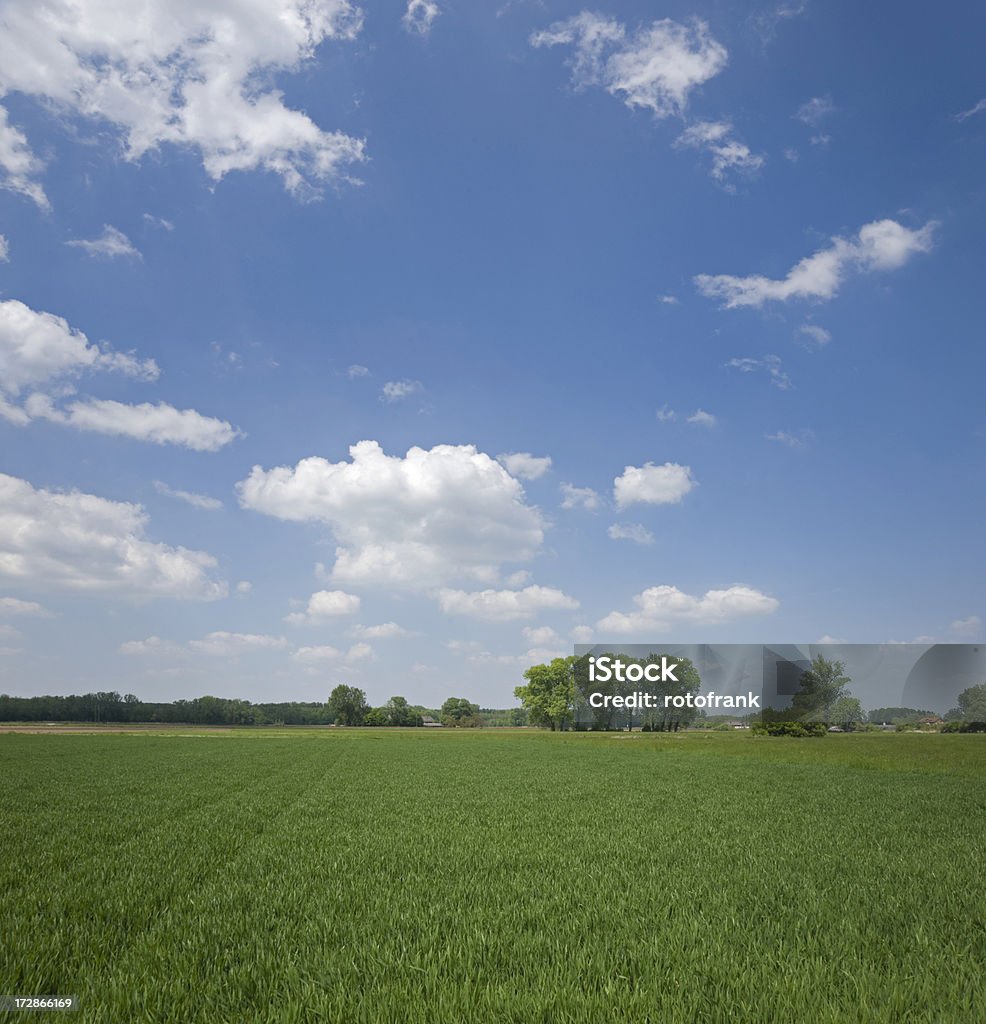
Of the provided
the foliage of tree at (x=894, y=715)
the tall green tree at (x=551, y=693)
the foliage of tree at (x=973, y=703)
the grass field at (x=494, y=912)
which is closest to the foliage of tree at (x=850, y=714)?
the foliage of tree at (x=894, y=715)

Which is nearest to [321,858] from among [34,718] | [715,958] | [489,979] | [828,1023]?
[489,979]

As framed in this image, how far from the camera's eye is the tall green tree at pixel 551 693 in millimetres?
136625

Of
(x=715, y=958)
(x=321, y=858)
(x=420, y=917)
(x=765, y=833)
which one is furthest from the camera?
(x=765, y=833)

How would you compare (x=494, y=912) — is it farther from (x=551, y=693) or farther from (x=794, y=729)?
(x=551, y=693)

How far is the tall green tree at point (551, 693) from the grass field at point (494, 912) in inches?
4665

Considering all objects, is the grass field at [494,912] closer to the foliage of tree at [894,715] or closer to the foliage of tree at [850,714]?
the foliage of tree at [850,714]

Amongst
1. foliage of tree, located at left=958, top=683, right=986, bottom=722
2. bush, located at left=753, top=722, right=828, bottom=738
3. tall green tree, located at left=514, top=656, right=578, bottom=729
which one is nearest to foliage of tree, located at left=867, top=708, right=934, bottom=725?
foliage of tree, located at left=958, top=683, right=986, bottom=722

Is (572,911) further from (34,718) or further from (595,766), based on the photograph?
(34,718)

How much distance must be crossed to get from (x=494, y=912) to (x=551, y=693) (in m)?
136

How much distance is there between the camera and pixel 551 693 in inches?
5512

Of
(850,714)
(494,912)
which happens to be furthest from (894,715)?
(494,912)

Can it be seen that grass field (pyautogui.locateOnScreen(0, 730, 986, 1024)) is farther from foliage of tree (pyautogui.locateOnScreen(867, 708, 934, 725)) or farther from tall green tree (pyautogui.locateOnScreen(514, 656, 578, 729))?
foliage of tree (pyautogui.locateOnScreen(867, 708, 934, 725))

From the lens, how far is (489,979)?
648cm

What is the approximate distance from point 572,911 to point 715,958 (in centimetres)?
236
